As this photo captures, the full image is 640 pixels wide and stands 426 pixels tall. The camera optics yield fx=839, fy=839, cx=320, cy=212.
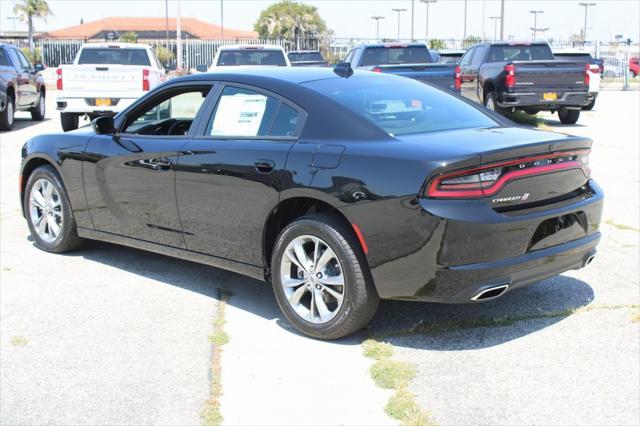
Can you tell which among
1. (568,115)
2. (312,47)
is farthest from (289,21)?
(568,115)

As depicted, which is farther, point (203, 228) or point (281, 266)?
point (203, 228)

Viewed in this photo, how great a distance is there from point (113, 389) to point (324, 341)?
1262mm

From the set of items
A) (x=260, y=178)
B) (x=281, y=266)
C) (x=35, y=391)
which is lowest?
(x=35, y=391)

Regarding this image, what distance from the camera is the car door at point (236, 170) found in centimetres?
512

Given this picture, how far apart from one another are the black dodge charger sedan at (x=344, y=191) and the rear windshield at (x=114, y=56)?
13.0 m

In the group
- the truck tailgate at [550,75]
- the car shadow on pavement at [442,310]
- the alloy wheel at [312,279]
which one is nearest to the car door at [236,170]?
the alloy wheel at [312,279]

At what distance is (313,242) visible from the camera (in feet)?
16.2

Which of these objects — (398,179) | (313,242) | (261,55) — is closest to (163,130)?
(313,242)

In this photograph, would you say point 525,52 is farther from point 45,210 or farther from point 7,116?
point 45,210

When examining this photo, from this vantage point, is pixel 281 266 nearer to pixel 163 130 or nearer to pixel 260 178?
pixel 260 178

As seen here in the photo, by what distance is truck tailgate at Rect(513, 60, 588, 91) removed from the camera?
17.6 meters

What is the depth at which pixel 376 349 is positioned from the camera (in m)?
4.70

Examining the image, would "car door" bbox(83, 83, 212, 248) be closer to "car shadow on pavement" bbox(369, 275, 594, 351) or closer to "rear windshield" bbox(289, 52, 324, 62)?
"car shadow on pavement" bbox(369, 275, 594, 351)

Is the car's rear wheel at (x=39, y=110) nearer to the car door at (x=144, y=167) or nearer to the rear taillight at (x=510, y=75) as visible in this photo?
the rear taillight at (x=510, y=75)
